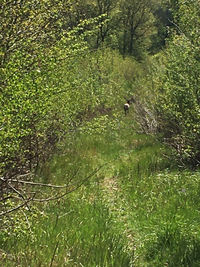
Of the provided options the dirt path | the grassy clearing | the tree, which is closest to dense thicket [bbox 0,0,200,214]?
the grassy clearing

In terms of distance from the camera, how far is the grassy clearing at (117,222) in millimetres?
3752

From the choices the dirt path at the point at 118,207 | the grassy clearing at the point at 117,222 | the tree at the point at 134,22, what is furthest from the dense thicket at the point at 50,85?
the tree at the point at 134,22

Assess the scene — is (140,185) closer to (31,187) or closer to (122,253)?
(31,187)

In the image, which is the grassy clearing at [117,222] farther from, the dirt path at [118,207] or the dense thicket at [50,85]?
the dense thicket at [50,85]

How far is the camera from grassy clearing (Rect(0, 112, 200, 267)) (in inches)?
148

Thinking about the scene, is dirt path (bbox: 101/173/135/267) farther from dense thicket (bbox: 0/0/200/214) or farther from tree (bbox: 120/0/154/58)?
tree (bbox: 120/0/154/58)

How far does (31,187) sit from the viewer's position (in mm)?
5953

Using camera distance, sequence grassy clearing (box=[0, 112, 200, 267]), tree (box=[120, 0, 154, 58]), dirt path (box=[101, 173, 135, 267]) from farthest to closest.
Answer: tree (box=[120, 0, 154, 58]), dirt path (box=[101, 173, 135, 267]), grassy clearing (box=[0, 112, 200, 267])

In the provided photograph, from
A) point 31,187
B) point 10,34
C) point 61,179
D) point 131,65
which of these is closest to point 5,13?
point 10,34

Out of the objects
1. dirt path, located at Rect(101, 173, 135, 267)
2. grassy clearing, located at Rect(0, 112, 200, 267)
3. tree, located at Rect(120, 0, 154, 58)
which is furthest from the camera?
tree, located at Rect(120, 0, 154, 58)

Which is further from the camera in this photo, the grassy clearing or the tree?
the tree

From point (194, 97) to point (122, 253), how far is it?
3.92 m

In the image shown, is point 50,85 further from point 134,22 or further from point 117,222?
point 134,22

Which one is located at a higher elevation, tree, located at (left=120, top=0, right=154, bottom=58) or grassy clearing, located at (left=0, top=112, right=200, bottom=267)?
tree, located at (left=120, top=0, right=154, bottom=58)
